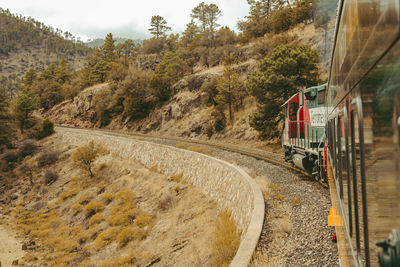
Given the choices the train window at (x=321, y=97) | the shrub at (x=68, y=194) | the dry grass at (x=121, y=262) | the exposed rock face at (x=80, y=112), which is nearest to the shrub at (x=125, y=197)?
the dry grass at (x=121, y=262)

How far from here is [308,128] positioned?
1225cm

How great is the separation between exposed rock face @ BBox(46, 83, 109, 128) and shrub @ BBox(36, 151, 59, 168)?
19.9 meters

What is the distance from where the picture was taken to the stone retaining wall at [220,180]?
7129 mm

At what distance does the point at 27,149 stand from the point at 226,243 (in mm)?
45494

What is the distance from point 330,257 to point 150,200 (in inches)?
550

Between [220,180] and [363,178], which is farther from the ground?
[363,178]

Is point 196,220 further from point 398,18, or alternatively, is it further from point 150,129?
point 150,129

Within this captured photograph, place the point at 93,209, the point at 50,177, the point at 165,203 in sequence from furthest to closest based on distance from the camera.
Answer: the point at 50,177 < the point at 93,209 < the point at 165,203

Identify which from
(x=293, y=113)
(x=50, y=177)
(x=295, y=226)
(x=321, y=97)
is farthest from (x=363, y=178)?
(x=50, y=177)

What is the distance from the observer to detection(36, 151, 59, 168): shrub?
122 ft

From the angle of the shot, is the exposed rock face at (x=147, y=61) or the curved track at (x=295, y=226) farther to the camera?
the exposed rock face at (x=147, y=61)

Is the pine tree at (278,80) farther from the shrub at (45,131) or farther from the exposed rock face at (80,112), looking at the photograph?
the exposed rock face at (80,112)

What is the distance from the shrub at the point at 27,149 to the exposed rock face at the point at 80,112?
1478cm

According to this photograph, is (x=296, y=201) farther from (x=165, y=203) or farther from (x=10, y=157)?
(x=10, y=157)
